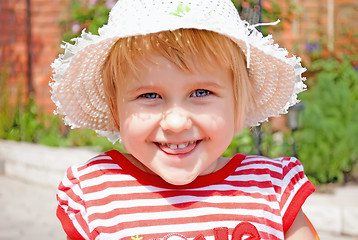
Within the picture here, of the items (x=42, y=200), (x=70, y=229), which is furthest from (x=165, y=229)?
(x=42, y=200)

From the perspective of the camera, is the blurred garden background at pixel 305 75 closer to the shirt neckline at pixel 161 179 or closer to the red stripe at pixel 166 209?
the shirt neckline at pixel 161 179

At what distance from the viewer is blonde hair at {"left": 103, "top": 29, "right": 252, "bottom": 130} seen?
139cm

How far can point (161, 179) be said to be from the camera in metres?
1.58

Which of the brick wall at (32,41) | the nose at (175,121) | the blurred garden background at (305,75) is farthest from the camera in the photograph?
the brick wall at (32,41)

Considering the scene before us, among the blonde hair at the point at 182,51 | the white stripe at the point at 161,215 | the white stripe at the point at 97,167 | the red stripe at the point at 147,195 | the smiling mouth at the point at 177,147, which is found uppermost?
the blonde hair at the point at 182,51

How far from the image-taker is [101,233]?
5.02ft

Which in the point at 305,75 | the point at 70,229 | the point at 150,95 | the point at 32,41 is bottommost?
the point at 32,41

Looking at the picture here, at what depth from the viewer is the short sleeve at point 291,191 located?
156cm

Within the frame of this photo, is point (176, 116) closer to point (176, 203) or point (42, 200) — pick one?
point (176, 203)

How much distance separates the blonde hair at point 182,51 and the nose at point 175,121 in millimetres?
116

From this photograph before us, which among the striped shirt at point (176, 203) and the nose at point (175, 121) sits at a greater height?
the nose at point (175, 121)

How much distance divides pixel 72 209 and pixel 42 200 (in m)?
3.86

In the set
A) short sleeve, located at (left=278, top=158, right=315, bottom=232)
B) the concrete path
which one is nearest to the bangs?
short sleeve, located at (left=278, top=158, right=315, bottom=232)

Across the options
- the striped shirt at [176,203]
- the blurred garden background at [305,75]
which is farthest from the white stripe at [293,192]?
the blurred garden background at [305,75]
